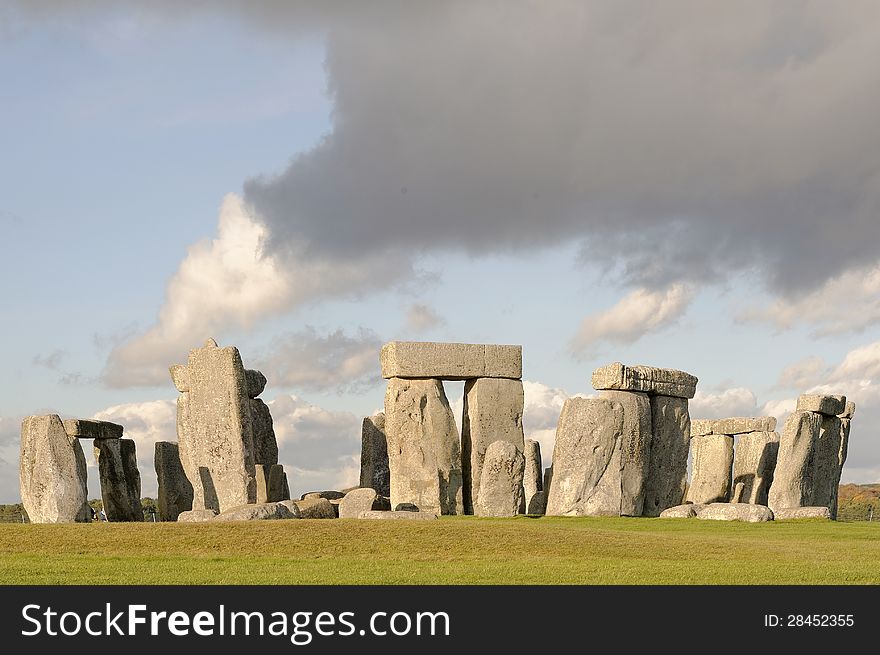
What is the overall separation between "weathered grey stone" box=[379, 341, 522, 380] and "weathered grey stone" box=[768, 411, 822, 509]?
6.34 metres

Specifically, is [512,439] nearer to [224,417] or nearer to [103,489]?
[224,417]

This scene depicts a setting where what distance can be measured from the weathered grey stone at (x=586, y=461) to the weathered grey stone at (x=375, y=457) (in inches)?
172

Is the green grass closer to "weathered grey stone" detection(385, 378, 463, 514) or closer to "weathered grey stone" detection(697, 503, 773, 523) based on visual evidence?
"weathered grey stone" detection(697, 503, 773, 523)

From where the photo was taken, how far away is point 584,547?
18.0m

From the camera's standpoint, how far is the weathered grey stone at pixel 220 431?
78.1 feet

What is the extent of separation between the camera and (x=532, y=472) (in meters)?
27.1

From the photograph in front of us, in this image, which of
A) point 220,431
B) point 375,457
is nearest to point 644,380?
point 375,457

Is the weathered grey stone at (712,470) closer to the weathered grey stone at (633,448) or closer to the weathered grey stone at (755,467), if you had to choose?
the weathered grey stone at (755,467)

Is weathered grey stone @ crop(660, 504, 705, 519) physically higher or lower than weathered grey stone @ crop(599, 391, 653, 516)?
lower

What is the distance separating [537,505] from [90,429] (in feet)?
30.5

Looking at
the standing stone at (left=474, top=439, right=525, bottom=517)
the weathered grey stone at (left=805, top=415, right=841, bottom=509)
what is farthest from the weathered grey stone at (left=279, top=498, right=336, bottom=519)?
the weathered grey stone at (left=805, top=415, right=841, bottom=509)

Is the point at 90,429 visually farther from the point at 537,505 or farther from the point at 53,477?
the point at 537,505

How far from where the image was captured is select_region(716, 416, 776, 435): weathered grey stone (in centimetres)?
3412

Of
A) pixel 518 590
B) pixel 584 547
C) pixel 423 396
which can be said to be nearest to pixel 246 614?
pixel 518 590
